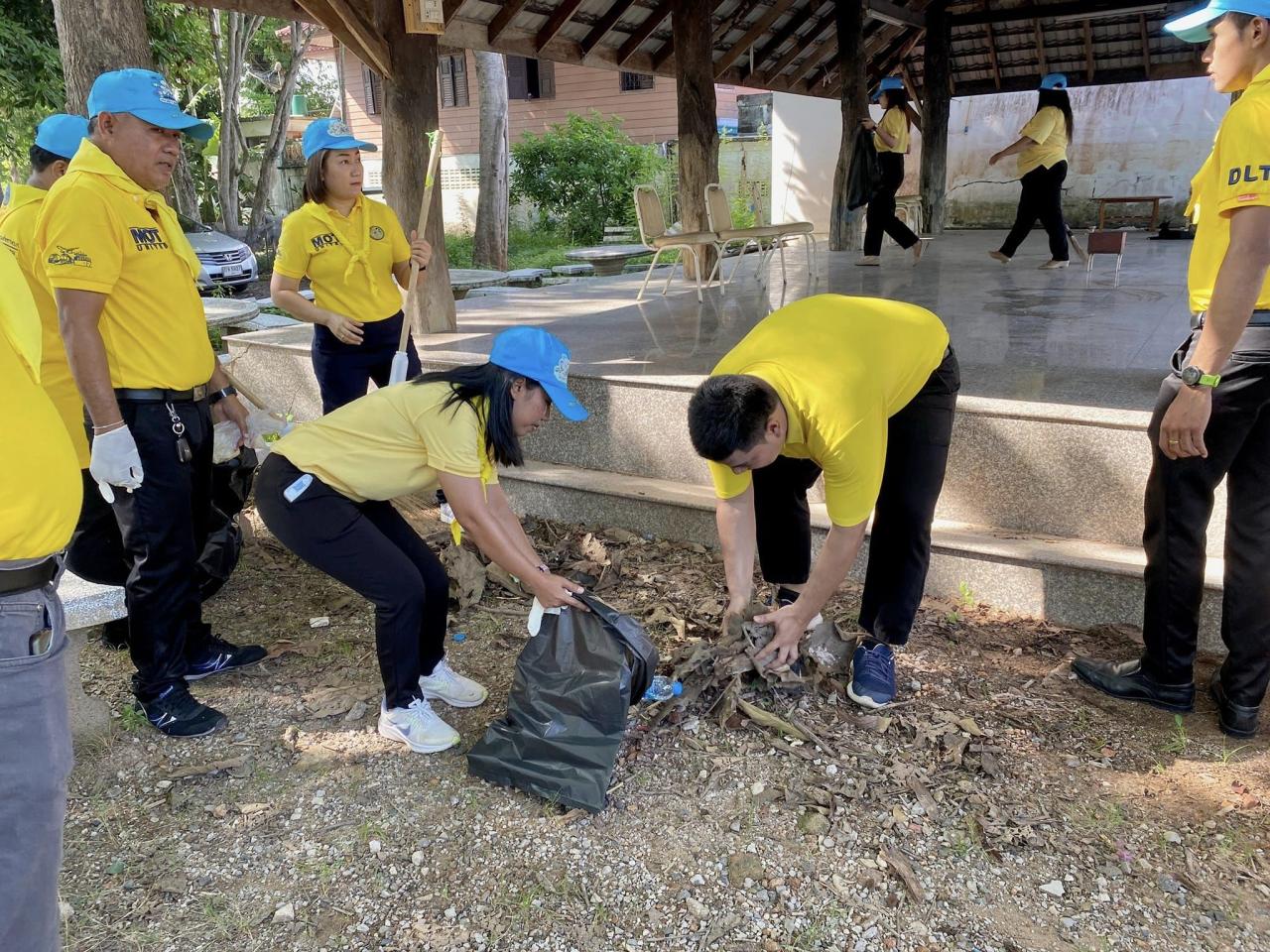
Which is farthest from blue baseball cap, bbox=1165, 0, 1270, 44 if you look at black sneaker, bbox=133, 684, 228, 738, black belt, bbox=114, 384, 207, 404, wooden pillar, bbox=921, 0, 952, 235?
wooden pillar, bbox=921, 0, 952, 235

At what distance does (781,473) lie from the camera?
9.36 feet

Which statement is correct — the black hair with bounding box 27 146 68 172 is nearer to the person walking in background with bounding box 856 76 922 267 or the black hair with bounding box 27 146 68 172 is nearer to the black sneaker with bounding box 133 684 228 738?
the black sneaker with bounding box 133 684 228 738

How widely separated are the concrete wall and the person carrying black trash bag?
40.9ft

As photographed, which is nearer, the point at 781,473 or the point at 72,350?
the point at 72,350

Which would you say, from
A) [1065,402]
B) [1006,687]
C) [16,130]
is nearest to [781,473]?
[1006,687]

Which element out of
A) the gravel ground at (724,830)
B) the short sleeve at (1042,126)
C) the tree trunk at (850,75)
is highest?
the tree trunk at (850,75)

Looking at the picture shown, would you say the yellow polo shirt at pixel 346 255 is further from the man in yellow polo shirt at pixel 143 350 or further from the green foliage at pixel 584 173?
the green foliage at pixel 584 173

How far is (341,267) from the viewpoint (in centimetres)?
364

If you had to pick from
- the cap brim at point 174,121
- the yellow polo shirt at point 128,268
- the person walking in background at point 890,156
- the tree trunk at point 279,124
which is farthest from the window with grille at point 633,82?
the yellow polo shirt at point 128,268

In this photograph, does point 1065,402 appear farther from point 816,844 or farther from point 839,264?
point 839,264

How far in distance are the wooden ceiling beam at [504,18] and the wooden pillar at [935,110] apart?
689 cm

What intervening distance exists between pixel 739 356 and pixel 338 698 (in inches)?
69.2

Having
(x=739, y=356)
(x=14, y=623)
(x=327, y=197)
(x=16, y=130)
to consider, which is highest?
(x=16, y=130)

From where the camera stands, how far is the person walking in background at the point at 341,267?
11.7 ft
